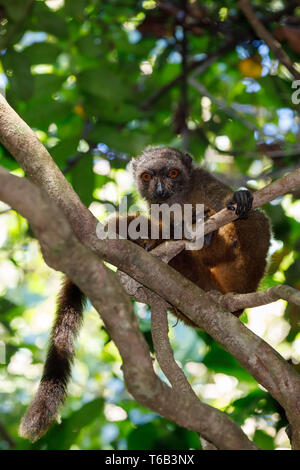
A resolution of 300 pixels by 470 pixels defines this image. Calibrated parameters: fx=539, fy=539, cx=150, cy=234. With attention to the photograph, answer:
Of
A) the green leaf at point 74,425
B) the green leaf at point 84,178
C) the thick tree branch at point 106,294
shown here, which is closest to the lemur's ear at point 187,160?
the green leaf at point 84,178

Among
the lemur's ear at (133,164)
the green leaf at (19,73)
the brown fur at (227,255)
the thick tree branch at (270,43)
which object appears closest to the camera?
the green leaf at (19,73)

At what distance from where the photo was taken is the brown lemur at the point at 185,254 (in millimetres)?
3447

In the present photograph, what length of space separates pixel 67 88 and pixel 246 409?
4686mm

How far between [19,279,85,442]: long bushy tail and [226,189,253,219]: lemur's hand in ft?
4.64

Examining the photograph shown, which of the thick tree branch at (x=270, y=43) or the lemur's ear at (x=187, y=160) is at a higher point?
the thick tree branch at (x=270, y=43)

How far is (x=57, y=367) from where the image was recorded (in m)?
3.65

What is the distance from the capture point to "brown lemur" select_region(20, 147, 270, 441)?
345 centimetres

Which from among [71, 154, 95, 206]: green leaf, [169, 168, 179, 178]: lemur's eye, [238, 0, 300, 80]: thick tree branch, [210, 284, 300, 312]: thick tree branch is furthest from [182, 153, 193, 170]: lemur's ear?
[210, 284, 300, 312]: thick tree branch

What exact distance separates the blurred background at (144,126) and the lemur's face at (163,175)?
257 millimetres

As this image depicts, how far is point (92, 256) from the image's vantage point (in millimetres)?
2291

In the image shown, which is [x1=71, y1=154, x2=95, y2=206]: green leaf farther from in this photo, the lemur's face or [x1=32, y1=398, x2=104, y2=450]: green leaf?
[x1=32, y1=398, x2=104, y2=450]: green leaf

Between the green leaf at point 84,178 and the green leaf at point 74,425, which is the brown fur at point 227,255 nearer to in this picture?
the green leaf at point 84,178

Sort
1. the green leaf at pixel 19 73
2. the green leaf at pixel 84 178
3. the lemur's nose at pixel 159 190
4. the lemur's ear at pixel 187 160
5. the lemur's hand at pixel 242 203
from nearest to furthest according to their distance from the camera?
the lemur's hand at pixel 242 203 → the green leaf at pixel 19 73 → the green leaf at pixel 84 178 → the lemur's nose at pixel 159 190 → the lemur's ear at pixel 187 160
